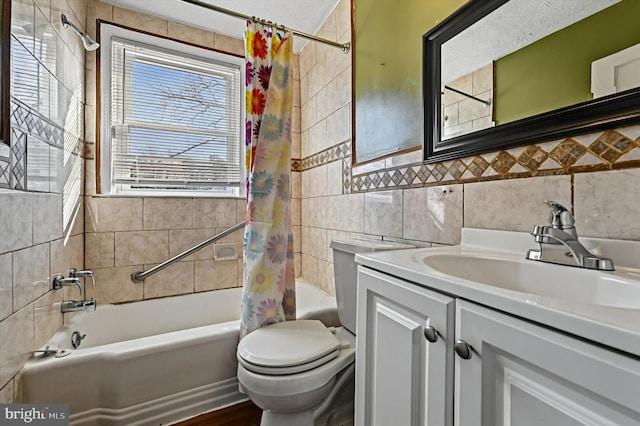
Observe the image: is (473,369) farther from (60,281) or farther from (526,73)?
(60,281)

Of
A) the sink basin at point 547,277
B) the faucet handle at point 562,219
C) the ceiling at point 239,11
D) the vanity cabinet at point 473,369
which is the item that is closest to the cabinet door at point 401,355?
the vanity cabinet at point 473,369

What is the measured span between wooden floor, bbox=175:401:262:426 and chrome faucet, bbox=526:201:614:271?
1468mm

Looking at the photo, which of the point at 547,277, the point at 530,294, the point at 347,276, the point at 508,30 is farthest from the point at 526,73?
the point at 347,276

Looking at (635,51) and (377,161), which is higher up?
(635,51)

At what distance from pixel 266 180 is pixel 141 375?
3.49 ft

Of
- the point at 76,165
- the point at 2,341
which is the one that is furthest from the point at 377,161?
the point at 76,165

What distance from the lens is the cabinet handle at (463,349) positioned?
521 millimetres

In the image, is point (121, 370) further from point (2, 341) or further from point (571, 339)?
point (571, 339)

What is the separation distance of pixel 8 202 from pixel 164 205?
41.2 inches

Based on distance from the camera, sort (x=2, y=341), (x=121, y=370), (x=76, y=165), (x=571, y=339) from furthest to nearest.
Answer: (x=76, y=165)
(x=121, y=370)
(x=2, y=341)
(x=571, y=339)

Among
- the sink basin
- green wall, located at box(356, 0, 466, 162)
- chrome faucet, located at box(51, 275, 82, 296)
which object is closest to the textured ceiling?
green wall, located at box(356, 0, 466, 162)

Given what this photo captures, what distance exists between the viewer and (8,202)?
107 cm

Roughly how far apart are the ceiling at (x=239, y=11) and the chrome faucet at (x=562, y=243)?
192cm

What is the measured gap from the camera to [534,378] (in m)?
0.43
